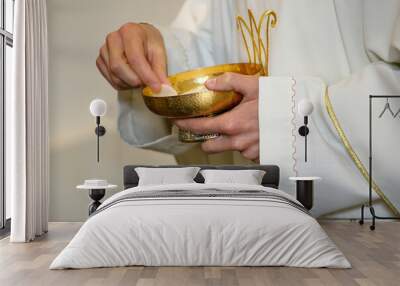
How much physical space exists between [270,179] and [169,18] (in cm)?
202

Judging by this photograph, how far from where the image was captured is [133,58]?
22.1 feet

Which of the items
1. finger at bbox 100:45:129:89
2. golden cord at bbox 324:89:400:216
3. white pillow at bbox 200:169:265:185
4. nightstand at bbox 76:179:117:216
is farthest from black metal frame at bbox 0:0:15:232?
golden cord at bbox 324:89:400:216

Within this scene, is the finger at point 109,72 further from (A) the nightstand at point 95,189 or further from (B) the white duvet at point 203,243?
(B) the white duvet at point 203,243

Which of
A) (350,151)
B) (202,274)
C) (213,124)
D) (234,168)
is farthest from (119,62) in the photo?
(202,274)

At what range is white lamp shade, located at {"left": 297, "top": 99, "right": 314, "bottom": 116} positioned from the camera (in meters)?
6.47

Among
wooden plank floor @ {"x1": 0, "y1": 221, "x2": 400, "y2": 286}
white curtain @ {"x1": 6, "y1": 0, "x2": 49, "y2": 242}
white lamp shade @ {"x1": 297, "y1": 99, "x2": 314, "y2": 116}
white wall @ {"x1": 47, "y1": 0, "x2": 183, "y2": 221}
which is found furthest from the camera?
white wall @ {"x1": 47, "y1": 0, "x2": 183, "y2": 221}

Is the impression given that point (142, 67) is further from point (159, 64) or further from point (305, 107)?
point (305, 107)

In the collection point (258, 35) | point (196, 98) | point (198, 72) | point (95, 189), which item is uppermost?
point (258, 35)

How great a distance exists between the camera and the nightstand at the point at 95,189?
6586mm

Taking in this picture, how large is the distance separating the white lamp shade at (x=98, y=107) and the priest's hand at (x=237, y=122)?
33.7 inches

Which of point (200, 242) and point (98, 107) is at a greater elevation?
point (98, 107)

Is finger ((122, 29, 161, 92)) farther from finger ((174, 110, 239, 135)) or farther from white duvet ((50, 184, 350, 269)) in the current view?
white duvet ((50, 184, 350, 269))

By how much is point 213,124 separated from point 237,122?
24 cm

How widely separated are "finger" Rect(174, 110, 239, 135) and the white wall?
1.92 ft
